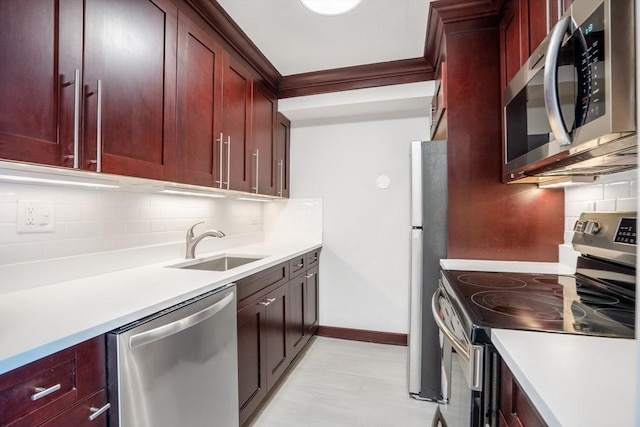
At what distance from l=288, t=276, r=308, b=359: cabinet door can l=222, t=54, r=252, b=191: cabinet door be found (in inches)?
33.3

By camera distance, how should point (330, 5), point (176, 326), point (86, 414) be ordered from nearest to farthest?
point (86, 414), point (176, 326), point (330, 5)

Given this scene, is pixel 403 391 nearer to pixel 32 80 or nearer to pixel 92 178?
pixel 92 178

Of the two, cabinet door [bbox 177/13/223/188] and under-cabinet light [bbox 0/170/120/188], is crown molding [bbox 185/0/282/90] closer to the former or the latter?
cabinet door [bbox 177/13/223/188]


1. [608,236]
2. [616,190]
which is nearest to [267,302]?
→ [608,236]

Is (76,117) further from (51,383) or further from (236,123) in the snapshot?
(236,123)

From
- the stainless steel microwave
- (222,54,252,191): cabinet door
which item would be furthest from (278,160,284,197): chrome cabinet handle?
the stainless steel microwave

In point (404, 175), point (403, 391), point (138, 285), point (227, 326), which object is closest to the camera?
point (138, 285)

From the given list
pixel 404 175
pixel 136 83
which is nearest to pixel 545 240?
pixel 404 175

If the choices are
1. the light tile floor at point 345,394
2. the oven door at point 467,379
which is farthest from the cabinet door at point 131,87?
the light tile floor at point 345,394

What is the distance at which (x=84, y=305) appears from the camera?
0.98 m

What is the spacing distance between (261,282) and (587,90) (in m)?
1.60

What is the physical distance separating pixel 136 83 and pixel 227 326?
1.15 m

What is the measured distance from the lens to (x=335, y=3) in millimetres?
1579

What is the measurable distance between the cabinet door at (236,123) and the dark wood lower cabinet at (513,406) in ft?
5.59
